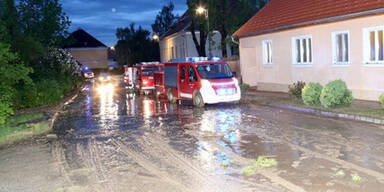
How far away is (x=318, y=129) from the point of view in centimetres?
1132

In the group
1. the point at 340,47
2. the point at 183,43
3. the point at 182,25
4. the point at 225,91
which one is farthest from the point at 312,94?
the point at 182,25

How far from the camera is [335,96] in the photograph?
1434 centimetres

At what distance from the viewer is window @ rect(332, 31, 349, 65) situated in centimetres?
1735

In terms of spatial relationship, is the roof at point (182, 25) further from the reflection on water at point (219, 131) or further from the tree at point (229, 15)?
the reflection on water at point (219, 131)

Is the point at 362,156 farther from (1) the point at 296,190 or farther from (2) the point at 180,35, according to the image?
(2) the point at 180,35

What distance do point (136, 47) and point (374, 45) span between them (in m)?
65.3

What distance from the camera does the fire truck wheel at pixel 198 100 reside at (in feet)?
58.7

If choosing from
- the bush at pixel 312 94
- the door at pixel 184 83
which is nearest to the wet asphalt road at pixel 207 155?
the bush at pixel 312 94

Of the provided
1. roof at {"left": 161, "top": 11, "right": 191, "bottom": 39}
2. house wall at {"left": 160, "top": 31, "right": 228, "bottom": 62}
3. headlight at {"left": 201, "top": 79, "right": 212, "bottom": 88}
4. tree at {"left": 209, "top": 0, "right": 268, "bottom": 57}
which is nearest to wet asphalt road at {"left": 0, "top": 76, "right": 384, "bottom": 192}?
headlight at {"left": 201, "top": 79, "right": 212, "bottom": 88}

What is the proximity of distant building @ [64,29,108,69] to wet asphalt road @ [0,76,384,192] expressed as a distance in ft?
249

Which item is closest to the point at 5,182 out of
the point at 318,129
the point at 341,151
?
the point at 341,151

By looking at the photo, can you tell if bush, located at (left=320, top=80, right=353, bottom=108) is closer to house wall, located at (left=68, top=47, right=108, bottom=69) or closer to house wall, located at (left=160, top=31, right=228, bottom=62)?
house wall, located at (left=160, top=31, right=228, bottom=62)

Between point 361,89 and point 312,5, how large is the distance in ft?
16.2

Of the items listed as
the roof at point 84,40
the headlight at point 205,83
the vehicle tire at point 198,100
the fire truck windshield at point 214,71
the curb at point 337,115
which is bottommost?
the curb at point 337,115
